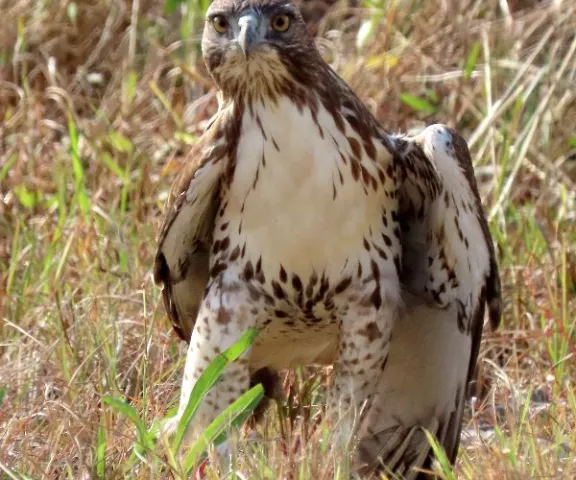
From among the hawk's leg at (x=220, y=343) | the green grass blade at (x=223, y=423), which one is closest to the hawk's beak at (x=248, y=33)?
the hawk's leg at (x=220, y=343)

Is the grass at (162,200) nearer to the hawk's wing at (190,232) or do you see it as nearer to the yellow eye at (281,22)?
the hawk's wing at (190,232)

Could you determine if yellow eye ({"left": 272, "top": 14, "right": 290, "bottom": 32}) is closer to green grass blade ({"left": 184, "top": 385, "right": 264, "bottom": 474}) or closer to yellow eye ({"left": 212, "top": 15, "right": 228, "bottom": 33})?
yellow eye ({"left": 212, "top": 15, "right": 228, "bottom": 33})

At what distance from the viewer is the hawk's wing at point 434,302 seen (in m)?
4.07

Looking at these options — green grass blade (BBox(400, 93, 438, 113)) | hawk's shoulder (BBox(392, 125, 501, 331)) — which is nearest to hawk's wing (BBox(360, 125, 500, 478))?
hawk's shoulder (BBox(392, 125, 501, 331))

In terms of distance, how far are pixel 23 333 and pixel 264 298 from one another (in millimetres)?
996

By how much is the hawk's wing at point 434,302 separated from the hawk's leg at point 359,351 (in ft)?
0.80

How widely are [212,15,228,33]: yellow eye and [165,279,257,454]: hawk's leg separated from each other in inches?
29.0

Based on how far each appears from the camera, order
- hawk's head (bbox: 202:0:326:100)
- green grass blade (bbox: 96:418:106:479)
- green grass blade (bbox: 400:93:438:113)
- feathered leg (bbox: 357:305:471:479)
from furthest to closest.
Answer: green grass blade (bbox: 400:93:438:113) → feathered leg (bbox: 357:305:471:479) → hawk's head (bbox: 202:0:326:100) → green grass blade (bbox: 96:418:106:479)

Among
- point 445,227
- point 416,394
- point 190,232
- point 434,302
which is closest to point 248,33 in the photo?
point 190,232

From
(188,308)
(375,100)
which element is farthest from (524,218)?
(188,308)

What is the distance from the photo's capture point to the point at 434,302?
4.32m

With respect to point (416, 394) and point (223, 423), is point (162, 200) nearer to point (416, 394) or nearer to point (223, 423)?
point (416, 394)

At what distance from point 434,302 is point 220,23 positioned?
1.11m

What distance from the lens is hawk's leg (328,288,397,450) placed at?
13.4ft
